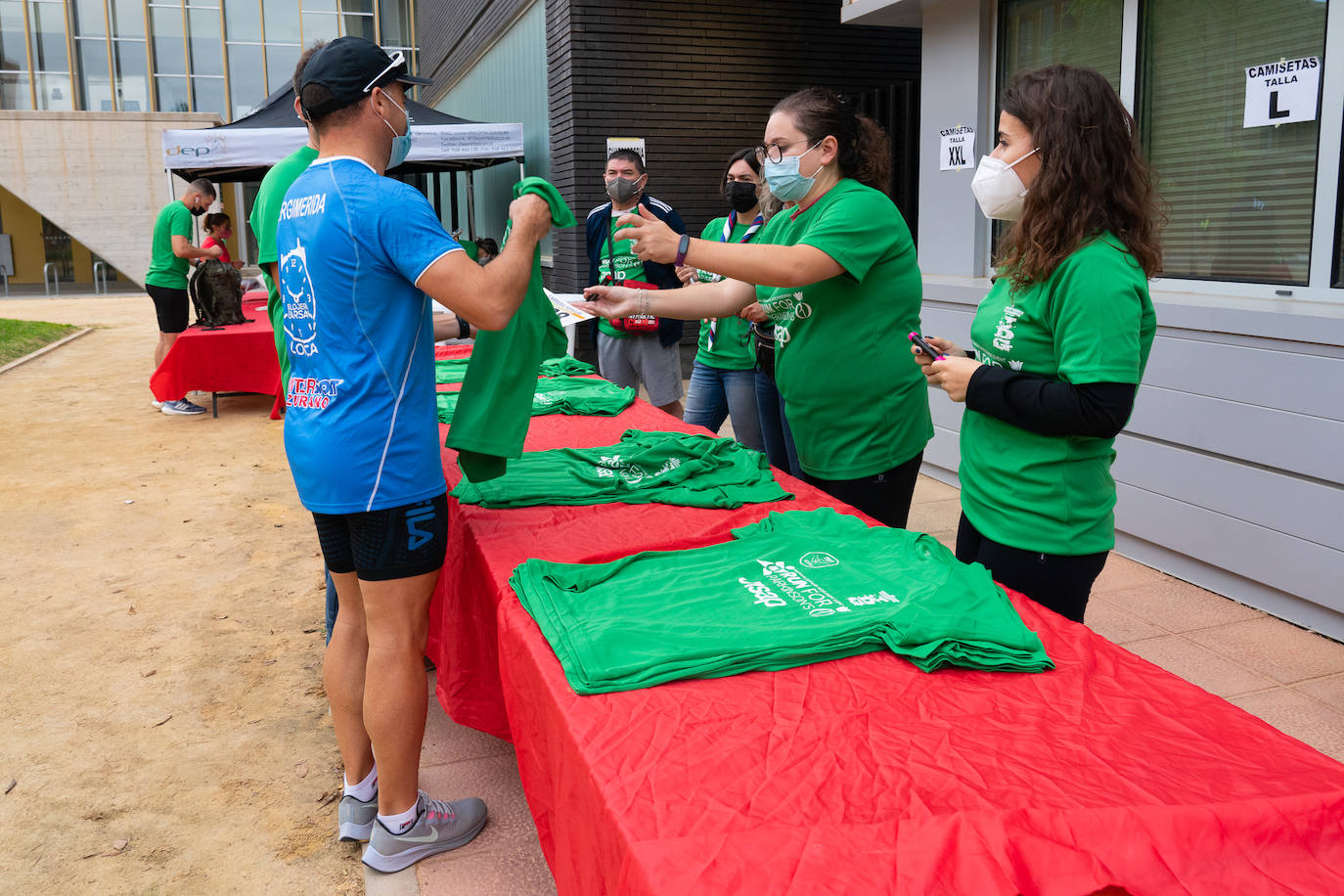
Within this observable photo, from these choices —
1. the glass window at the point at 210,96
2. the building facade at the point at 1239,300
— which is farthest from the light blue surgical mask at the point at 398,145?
the glass window at the point at 210,96

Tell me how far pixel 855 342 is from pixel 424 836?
1560 mm

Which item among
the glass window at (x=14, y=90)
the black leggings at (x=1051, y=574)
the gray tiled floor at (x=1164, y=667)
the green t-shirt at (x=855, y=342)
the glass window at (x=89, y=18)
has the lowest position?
the gray tiled floor at (x=1164, y=667)

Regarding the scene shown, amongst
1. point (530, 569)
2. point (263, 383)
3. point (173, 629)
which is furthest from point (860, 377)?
point (263, 383)

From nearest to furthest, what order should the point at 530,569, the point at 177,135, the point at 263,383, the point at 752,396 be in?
1. the point at 530,569
2. the point at 752,396
3. the point at 263,383
4. the point at 177,135

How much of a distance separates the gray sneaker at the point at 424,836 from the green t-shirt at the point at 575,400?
4.70 feet

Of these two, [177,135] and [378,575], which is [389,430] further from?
[177,135]

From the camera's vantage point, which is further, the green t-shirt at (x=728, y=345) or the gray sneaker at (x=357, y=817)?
the green t-shirt at (x=728, y=345)

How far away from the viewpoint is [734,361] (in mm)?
4598

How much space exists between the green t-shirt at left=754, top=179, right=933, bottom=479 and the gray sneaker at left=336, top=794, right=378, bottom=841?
1426 mm

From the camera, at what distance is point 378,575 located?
203 centimetres

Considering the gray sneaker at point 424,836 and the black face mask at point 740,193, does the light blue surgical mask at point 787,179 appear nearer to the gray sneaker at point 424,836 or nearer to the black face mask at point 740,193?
the gray sneaker at point 424,836

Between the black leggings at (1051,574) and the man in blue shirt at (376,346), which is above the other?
the man in blue shirt at (376,346)

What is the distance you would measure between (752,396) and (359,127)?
9.33ft

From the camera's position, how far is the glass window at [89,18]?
2330 centimetres
